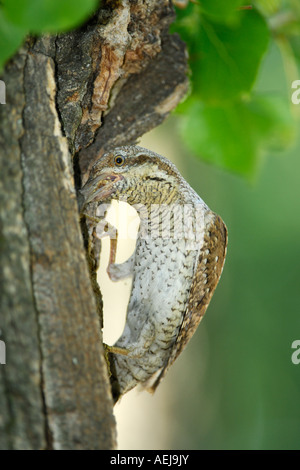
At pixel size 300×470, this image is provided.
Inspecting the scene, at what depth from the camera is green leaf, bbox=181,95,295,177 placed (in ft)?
8.01

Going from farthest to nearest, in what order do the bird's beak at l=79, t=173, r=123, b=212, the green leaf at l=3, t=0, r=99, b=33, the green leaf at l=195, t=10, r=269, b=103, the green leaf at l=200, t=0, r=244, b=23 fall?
the bird's beak at l=79, t=173, r=123, b=212 → the green leaf at l=195, t=10, r=269, b=103 → the green leaf at l=200, t=0, r=244, b=23 → the green leaf at l=3, t=0, r=99, b=33

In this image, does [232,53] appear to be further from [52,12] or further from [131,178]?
[52,12]

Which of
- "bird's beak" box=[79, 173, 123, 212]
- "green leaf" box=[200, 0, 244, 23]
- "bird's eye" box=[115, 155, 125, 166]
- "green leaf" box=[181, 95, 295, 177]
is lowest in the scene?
"bird's beak" box=[79, 173, 123, 212]

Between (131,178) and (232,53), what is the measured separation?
0.76 m

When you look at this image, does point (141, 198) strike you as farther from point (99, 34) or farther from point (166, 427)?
point (166, 427)

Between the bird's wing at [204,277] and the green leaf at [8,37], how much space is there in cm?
170

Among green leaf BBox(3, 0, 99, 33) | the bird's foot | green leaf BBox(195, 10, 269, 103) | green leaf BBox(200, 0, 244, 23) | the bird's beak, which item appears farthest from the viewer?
the bird's foot

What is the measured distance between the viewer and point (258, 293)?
467 inches

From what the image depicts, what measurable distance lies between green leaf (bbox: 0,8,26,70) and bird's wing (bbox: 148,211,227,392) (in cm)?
170

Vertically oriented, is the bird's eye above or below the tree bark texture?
above
